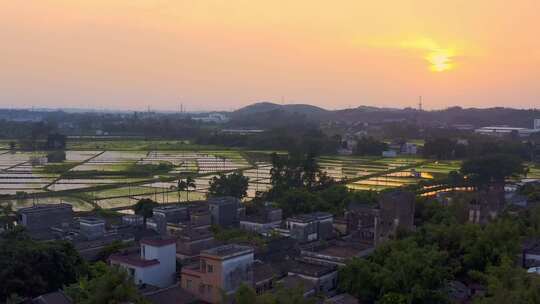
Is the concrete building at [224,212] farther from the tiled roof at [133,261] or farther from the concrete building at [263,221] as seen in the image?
the tiled roof at [133,261]

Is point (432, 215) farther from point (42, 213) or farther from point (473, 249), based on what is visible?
point (42, 213)

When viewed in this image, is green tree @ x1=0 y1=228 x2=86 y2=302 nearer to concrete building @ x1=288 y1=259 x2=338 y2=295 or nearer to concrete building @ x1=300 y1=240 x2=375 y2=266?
concrete building @ x1=288 y1=259 x2=338 y2=295

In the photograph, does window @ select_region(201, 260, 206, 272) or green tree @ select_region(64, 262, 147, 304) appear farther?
window @ select_region(201, 260, 206, 272)

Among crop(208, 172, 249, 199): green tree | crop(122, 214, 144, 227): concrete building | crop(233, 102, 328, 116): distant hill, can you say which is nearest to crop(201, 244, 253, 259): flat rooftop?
crop(122, 214, 144, 227): concrete building

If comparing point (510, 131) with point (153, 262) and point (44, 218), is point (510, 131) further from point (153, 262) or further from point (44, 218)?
point (153, 262)

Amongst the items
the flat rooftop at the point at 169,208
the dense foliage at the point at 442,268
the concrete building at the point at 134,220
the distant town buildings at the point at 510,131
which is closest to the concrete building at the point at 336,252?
the dense foliage at the point at 442,268

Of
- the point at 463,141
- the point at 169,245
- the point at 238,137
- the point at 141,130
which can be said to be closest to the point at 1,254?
the point at 169,245
